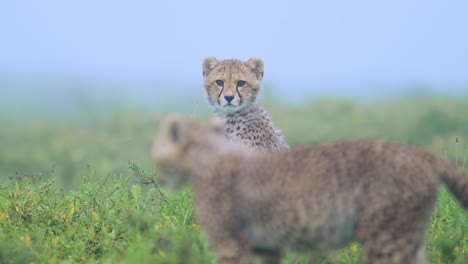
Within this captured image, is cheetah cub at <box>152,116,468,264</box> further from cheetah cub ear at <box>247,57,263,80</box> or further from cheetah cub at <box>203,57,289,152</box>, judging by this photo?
cheetah cub ear at <box>247,57,263,80</box>

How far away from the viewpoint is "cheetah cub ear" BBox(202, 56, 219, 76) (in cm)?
788

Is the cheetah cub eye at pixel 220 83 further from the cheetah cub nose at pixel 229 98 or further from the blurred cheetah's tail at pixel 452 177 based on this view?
the blurred cheetah's tail at pixel 452 177

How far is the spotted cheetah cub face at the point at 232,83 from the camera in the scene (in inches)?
299

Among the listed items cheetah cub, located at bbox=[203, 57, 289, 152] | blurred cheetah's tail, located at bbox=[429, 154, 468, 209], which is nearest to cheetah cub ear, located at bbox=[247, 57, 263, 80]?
cheetah cub, located at bbox=[203, 57, 289, 152]

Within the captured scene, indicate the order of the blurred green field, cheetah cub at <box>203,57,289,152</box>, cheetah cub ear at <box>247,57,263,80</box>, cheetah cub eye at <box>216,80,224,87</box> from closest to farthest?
1. the blurred green field
2. cheetah cub at <box>203,57,289,152</box>
3. cheetah cub eye at <box>216,80,224,87</box>
4. cheetah cub ear at <box>247,57,263,80</box>

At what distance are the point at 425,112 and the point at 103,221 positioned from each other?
20022mm

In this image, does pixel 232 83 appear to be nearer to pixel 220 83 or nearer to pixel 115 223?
pixel 220 83

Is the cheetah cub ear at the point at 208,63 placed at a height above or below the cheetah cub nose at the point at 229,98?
above

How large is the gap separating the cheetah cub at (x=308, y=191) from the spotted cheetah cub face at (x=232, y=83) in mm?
2875

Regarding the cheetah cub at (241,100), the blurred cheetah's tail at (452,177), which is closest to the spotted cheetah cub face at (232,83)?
the cheetah cub at (241,100)

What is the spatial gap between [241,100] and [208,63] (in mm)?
571

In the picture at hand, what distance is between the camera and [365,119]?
26328mm

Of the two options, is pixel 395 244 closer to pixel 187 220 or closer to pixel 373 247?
pixel 373 247

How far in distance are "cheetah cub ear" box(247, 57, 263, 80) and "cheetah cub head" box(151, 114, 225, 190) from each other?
10.5ft
